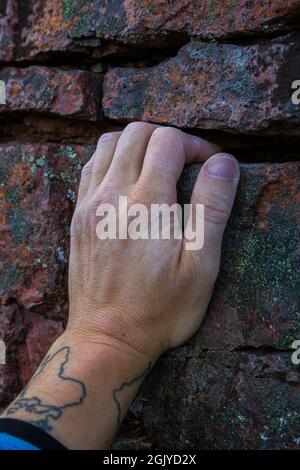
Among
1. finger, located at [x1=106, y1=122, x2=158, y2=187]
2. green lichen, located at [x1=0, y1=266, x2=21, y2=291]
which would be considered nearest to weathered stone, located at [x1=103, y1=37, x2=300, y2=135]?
finger, located at [x1=106, y1=122, x2=158, y2=187]

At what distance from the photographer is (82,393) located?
1395mm

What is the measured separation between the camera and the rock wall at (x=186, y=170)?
4.88 ft

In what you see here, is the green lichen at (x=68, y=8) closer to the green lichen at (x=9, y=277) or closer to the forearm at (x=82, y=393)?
the green lichen at (x=9, y=277)

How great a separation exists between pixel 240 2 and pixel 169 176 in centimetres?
45

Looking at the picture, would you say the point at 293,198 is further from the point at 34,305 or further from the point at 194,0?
the point at 34,305

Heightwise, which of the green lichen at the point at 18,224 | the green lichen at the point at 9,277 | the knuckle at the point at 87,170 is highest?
the knuckle at the point at 87,170

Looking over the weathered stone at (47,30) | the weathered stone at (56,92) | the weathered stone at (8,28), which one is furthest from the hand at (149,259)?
the weathered stone at (8,28)

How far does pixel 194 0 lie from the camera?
1580 millimetres

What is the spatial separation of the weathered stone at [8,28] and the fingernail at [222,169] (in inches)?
32.4

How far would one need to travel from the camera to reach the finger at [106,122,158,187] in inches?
61.6

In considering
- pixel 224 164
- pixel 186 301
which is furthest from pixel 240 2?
pixel 186 301

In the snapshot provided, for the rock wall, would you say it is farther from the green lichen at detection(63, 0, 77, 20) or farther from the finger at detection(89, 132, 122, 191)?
the finger at detection(89, 132, 122, 191)

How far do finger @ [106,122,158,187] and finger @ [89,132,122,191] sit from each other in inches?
1.8

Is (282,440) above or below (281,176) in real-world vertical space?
below
